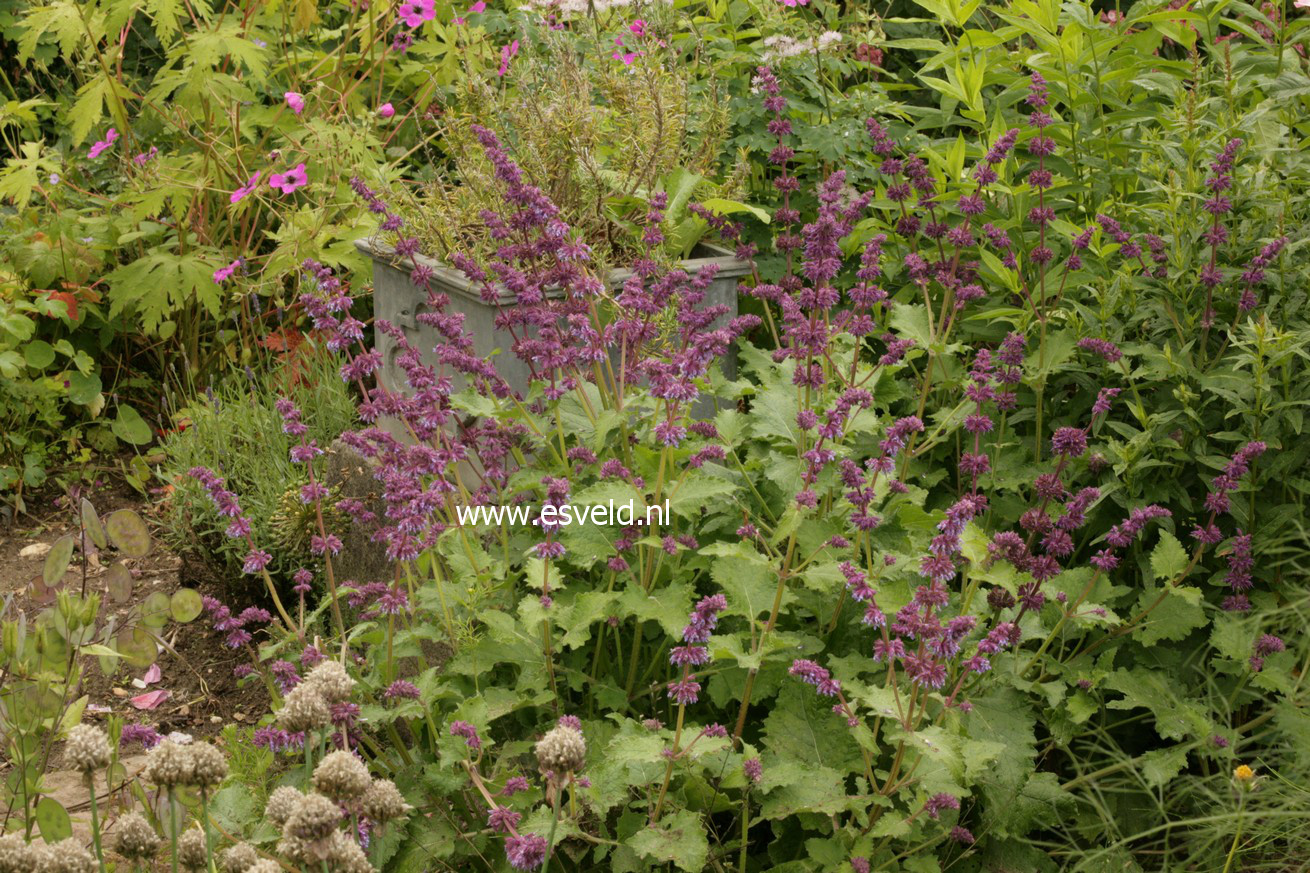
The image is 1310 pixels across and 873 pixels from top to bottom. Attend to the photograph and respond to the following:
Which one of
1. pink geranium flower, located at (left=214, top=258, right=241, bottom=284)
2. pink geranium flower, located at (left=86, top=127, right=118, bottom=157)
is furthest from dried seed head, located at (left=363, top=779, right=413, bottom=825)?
pink geranium flower, located at (left=86, top=127, right=118, bottom=157)

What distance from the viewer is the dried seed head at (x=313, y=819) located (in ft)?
4.43

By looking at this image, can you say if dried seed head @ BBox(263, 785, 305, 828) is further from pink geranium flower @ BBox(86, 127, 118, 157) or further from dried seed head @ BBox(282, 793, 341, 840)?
pink geranium flower @ BBox(86, 127, 118, 157)

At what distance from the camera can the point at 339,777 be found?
1438mm

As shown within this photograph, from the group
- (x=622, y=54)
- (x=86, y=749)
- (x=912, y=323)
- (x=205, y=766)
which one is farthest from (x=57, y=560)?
(x=622, y=54)

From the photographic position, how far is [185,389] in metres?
4.81

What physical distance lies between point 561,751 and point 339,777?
25 centimetres

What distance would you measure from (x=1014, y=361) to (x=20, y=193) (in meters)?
3.42

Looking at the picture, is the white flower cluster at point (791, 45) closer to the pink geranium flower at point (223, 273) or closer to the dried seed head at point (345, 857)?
the pink geranium flower at point (223, 273)

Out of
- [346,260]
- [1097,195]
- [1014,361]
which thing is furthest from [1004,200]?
[346,260]

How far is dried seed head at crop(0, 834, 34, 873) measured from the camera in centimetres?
137

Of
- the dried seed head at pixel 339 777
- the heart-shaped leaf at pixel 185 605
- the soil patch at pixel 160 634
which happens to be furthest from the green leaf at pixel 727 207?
the dried seed head at pixel 339 777

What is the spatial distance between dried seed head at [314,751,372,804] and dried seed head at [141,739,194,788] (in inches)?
5.9

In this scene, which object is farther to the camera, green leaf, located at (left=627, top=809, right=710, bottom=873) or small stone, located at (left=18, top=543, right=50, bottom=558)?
small stone, located at (left=18, top=543, right=50, bottom=558)

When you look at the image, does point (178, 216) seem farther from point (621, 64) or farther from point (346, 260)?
point (621, 64)
